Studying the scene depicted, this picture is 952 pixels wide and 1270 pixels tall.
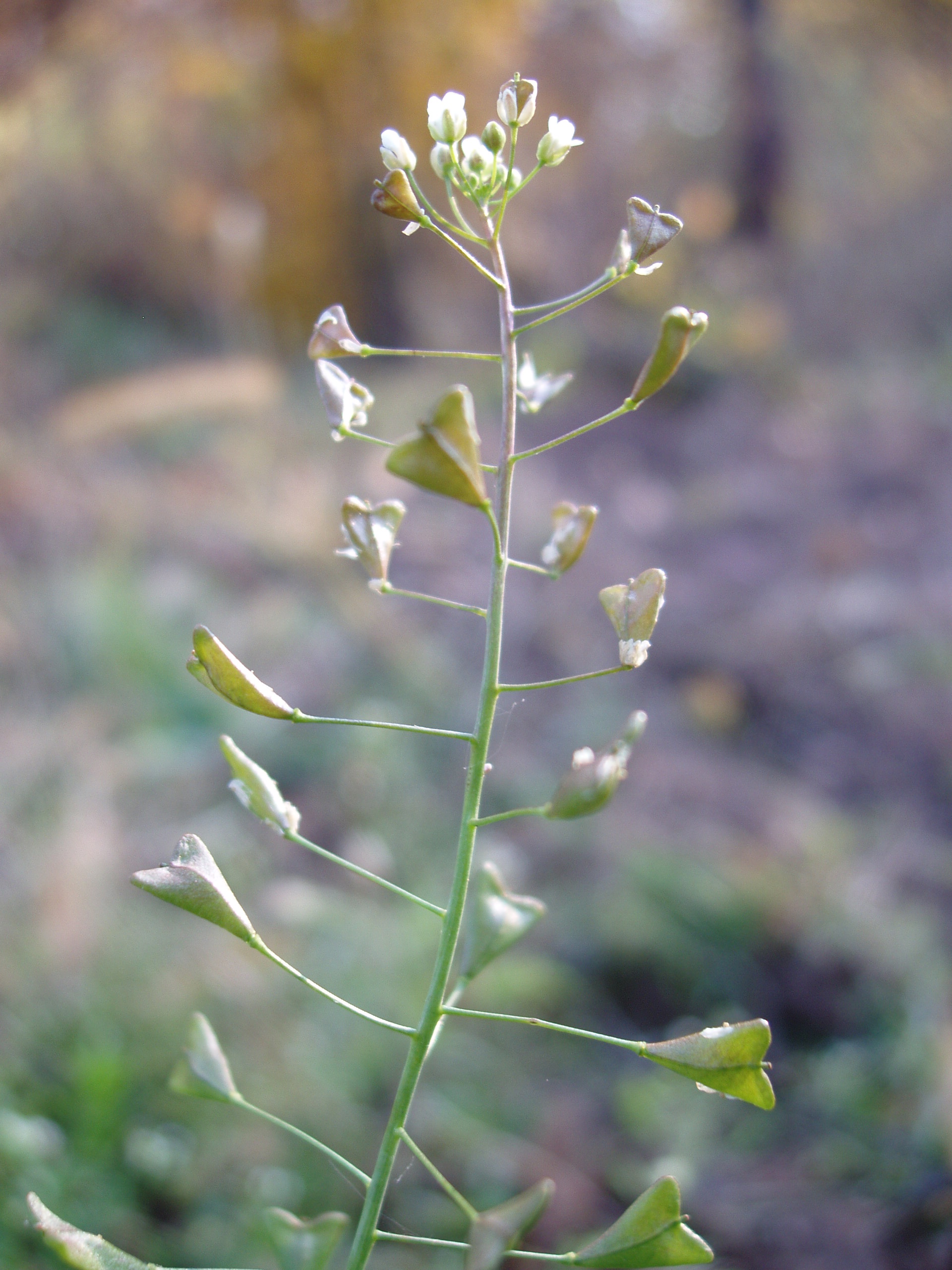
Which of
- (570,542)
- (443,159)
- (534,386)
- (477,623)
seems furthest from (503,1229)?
(477,623)

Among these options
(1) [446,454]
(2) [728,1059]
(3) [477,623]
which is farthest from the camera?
(3) [477,623]

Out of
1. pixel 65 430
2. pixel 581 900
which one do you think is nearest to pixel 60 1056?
pixel 581 900

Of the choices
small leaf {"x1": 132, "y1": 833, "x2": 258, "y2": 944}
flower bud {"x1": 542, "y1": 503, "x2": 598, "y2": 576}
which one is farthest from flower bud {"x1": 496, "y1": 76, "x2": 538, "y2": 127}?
small leaf {"x1": 132, "y1": 833, "x2": 258, "y2": 944}

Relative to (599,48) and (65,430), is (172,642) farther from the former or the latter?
(599,48)

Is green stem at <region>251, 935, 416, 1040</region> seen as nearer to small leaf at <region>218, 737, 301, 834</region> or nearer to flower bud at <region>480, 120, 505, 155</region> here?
small leaf at <region>218, 737, 301, 834</region>

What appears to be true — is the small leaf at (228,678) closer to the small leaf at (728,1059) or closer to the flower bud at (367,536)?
the flower bud at (367,536)

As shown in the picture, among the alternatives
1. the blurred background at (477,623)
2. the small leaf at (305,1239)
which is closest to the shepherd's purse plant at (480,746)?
the small leaf at (305,1239)

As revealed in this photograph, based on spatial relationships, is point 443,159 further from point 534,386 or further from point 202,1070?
point 202,1070

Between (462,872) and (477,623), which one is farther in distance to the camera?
(477,623)

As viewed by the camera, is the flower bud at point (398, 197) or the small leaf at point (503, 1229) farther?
the flower bud at point (398, 197)
